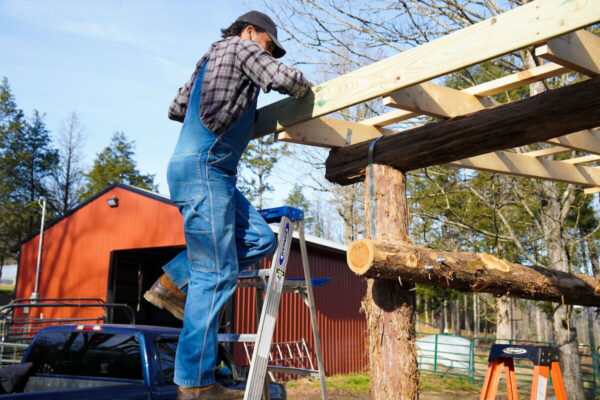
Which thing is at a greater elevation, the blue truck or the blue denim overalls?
the blue denim overalls

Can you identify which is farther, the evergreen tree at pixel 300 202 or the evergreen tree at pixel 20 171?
the evergreen tree at pixel 300 202

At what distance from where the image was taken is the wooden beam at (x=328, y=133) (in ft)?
13.6

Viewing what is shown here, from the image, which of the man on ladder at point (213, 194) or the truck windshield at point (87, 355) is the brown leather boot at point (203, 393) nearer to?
the man on ladder at point (213, 194)

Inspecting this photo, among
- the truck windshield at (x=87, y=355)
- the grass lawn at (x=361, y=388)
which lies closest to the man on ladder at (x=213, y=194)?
the truck windshield at (x=87, y=355)

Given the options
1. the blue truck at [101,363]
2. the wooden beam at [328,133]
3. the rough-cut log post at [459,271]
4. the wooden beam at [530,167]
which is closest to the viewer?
the rough-cut log post at [459,271]

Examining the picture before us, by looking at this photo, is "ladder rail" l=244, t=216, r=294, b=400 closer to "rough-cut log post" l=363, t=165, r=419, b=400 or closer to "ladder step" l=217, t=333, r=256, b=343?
"ladder step" l=217, t=333, r=256, b=343

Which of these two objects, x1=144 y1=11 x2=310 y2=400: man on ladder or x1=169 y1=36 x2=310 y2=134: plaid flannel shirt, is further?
x1=169 y1=36 x2=310 y2=134: plaid flannel shirt

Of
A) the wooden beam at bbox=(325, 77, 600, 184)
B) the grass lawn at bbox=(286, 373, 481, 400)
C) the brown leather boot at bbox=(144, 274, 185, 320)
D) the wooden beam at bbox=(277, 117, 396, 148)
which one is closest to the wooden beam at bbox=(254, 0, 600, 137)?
the wooden beam at bbox=(277, 117, 396, 148)

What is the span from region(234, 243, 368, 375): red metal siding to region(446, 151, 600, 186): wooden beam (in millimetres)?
8593

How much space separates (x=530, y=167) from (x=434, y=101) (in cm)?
237

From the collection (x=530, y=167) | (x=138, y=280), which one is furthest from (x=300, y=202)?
(x=530, y=167)

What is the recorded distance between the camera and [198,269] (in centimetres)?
286

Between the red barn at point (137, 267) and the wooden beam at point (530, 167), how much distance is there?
863 centimetres

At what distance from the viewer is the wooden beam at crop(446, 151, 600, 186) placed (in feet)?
17.2
